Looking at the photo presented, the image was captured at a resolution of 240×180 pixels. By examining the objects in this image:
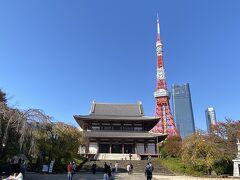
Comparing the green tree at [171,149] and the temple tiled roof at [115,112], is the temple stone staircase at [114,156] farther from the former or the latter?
the temple tiled roof at [115,112]

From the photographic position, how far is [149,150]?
49.3m

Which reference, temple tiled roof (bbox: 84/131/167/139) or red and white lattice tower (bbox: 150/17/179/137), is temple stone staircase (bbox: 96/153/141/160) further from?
red and white lattice tower (bbox: 150/17/179/137)

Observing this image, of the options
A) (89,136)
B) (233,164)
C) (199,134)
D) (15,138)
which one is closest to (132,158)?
(89,136)

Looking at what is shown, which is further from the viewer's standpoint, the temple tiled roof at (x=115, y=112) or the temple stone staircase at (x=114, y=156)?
the temple tiled roof at (x=115, y=112)

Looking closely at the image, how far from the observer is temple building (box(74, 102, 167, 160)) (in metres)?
48.2

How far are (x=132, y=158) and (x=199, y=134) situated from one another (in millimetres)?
14714

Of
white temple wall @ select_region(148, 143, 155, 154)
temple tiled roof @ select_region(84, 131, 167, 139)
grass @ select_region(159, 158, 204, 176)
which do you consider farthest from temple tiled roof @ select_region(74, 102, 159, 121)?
grass @ select_region(159, 158, 204, 176)

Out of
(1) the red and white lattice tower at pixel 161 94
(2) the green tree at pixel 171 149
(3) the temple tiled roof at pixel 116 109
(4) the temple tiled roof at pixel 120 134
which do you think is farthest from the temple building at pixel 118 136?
(1) the red and white lattice tower at pixel 161 94

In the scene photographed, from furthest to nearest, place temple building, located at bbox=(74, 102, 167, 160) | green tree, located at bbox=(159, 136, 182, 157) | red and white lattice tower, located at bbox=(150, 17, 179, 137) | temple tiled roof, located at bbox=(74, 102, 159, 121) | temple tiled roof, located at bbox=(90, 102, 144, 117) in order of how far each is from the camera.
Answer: red and white lattice tower, located at bbox=(150, 17, 179, 137) → temple tiled roof, located at bbox=(90, 102, 144, 117) → temple tiled roof, located at bbox=(74, 102, 159, 121) → temple building, located at bbox=(74, 102, 167, 160) → green tree, located at bbox=(159, 136, 182, 157)

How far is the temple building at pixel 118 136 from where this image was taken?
48209 millimetres

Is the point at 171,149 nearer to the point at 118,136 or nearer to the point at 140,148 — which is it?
the point at 140,148

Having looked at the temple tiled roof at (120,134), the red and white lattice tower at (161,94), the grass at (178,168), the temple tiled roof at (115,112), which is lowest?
the grass at (178,168)

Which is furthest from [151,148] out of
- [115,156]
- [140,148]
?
[115,156]

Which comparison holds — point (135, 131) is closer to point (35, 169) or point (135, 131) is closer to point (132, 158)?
point (132, 158)
